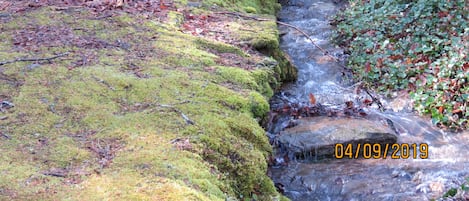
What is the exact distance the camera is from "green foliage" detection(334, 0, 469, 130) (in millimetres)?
6785

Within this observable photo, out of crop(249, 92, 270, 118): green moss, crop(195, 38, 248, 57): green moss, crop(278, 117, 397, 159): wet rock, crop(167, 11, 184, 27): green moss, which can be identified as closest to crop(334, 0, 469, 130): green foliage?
crop(278, 117, 397, 159): wet rock

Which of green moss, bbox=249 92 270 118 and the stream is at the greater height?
green moss, bbox=249 92 270 118

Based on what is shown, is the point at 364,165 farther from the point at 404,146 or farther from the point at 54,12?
the point at 54,12

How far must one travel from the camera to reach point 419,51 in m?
7.91

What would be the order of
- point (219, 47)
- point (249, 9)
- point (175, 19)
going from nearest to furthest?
point (219, 47) < point (175, 19) < point (249, 9)

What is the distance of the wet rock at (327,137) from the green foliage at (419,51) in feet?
4.46

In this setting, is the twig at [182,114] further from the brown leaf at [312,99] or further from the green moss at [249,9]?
the green moss at [249,9]

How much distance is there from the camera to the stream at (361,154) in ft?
16.3
